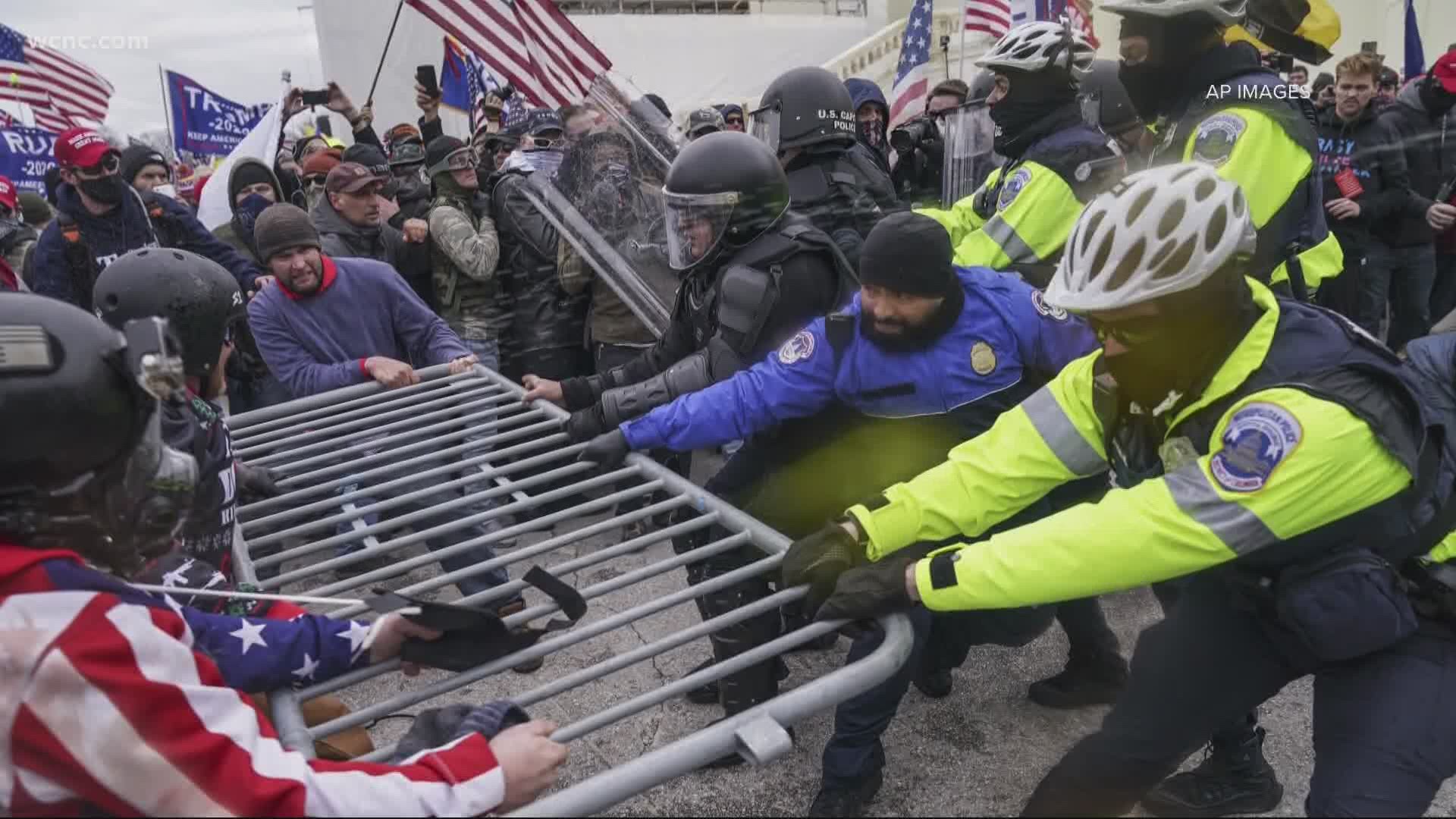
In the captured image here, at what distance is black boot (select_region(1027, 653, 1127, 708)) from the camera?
3.27 meters

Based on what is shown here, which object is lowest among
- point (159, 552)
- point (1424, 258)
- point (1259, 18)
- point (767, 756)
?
point (1424, 258)

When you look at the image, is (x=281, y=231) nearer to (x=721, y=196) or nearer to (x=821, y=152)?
(x=721, y=196)

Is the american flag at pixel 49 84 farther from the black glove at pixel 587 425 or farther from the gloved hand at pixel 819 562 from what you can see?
the gloved hand at pixel 819 562

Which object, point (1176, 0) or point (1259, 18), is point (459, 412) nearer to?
point (1176, 0)

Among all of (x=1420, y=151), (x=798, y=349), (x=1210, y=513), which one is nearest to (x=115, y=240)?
(x=798, y=349)

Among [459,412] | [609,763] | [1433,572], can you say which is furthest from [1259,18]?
[609,763]

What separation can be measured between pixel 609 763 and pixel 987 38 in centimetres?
774

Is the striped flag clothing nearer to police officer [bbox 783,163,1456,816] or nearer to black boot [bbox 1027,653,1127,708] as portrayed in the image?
police officer [bbox 783,163,1456,816]

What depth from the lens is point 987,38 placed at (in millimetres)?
8812

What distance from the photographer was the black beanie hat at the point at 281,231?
3.90 m

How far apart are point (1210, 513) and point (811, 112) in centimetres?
311

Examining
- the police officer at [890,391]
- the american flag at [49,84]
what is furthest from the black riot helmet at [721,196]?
the american flag at [49,84]

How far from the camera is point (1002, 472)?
2277 mm

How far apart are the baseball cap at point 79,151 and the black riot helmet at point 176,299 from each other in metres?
3.07
